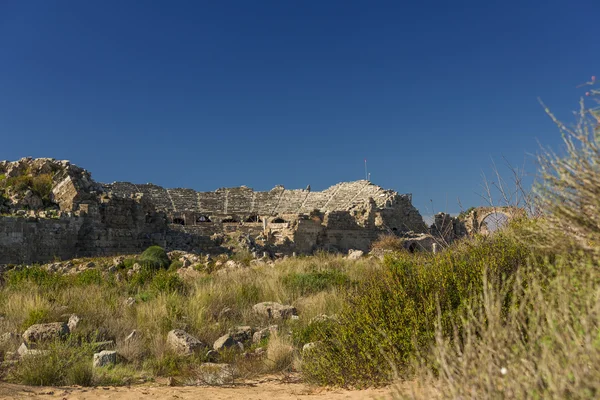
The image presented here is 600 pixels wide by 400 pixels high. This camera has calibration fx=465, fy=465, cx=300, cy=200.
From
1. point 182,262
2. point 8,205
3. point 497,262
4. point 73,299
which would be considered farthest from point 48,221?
point 497,262

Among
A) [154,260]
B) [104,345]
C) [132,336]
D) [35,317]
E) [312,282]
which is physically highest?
[154,260]

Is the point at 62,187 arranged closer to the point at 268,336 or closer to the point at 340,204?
the point at 268,336

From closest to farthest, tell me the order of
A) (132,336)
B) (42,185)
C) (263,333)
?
(132,336) → (263,333) → (42,185)

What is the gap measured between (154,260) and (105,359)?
962 centimetres

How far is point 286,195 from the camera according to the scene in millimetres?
47812

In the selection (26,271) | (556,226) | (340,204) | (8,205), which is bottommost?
(26,271)

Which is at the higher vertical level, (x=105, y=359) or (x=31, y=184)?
(x=31, y=184)

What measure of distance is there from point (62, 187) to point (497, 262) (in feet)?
72.8

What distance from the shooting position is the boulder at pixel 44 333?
21.2ft

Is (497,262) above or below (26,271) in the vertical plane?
above

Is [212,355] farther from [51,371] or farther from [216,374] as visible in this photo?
[51,371]

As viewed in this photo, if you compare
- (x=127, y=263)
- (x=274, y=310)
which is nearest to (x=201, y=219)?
(x=127, y=263)

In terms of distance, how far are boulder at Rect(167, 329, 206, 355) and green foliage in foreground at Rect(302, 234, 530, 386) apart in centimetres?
176

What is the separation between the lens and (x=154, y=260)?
15.0 meters
